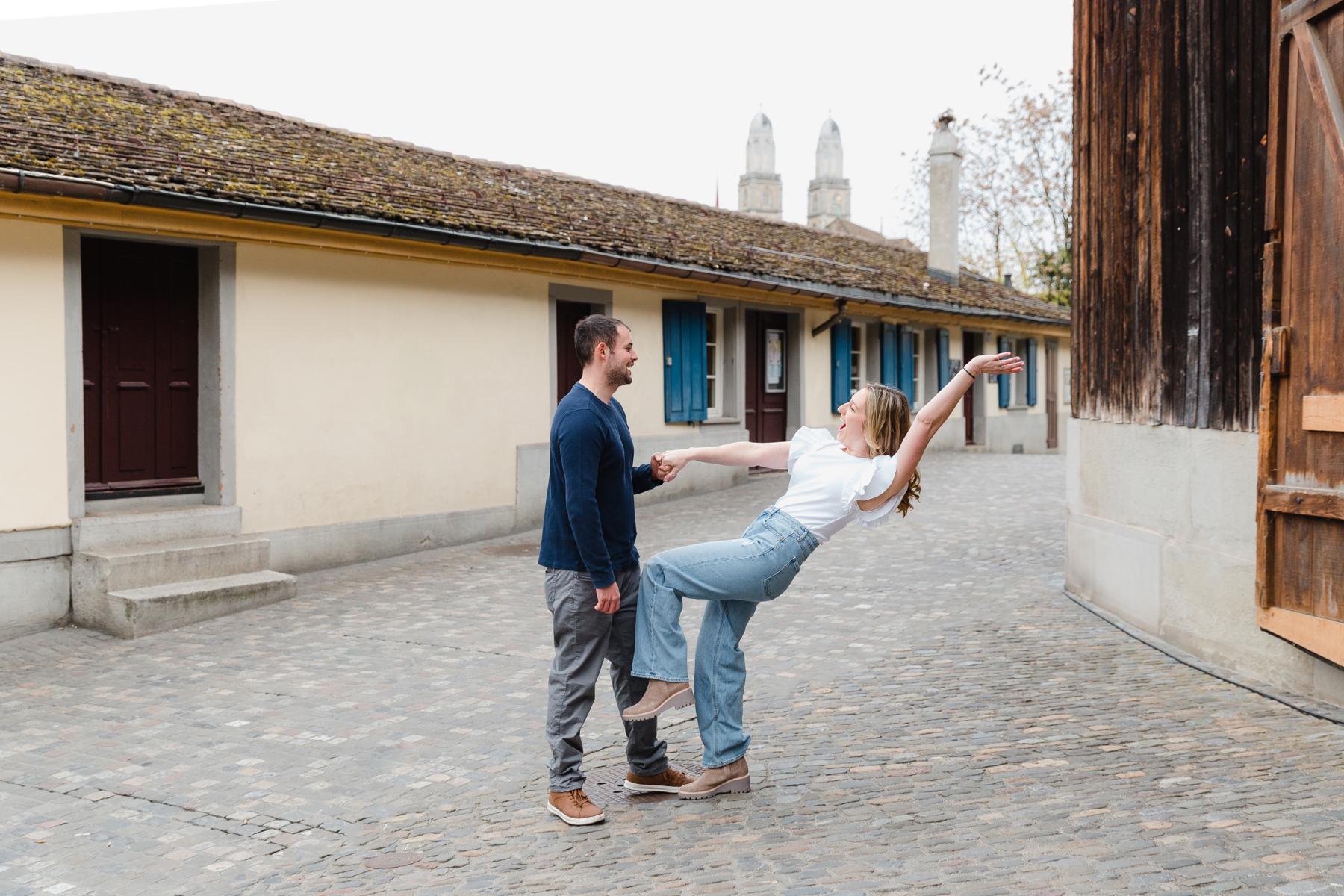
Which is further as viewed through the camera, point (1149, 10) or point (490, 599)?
point (490, 599)

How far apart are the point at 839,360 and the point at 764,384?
1663 mm

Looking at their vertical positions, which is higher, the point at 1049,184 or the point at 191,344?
the point at 1049,184

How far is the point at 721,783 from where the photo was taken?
4.48 m

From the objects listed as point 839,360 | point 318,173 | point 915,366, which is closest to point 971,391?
point 915,366

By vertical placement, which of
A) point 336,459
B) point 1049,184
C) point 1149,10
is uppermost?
point 1049,184

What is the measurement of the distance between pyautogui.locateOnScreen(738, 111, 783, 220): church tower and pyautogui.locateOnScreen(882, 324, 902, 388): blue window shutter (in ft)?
183

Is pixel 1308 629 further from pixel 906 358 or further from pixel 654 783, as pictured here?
pixel 906 358

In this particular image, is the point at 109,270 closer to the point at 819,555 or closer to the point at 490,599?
the point at 490,599

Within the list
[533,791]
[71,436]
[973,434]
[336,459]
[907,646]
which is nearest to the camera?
[533,791]

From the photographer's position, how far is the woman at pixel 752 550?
167 inches

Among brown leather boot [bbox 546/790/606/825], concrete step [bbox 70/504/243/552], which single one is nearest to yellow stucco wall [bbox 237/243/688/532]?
concrete step [bbox 70/504/243/552]

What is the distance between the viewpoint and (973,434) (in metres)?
24.1

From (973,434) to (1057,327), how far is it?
10.0 ft

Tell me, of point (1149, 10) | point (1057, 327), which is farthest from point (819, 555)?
point (1057, 327)
